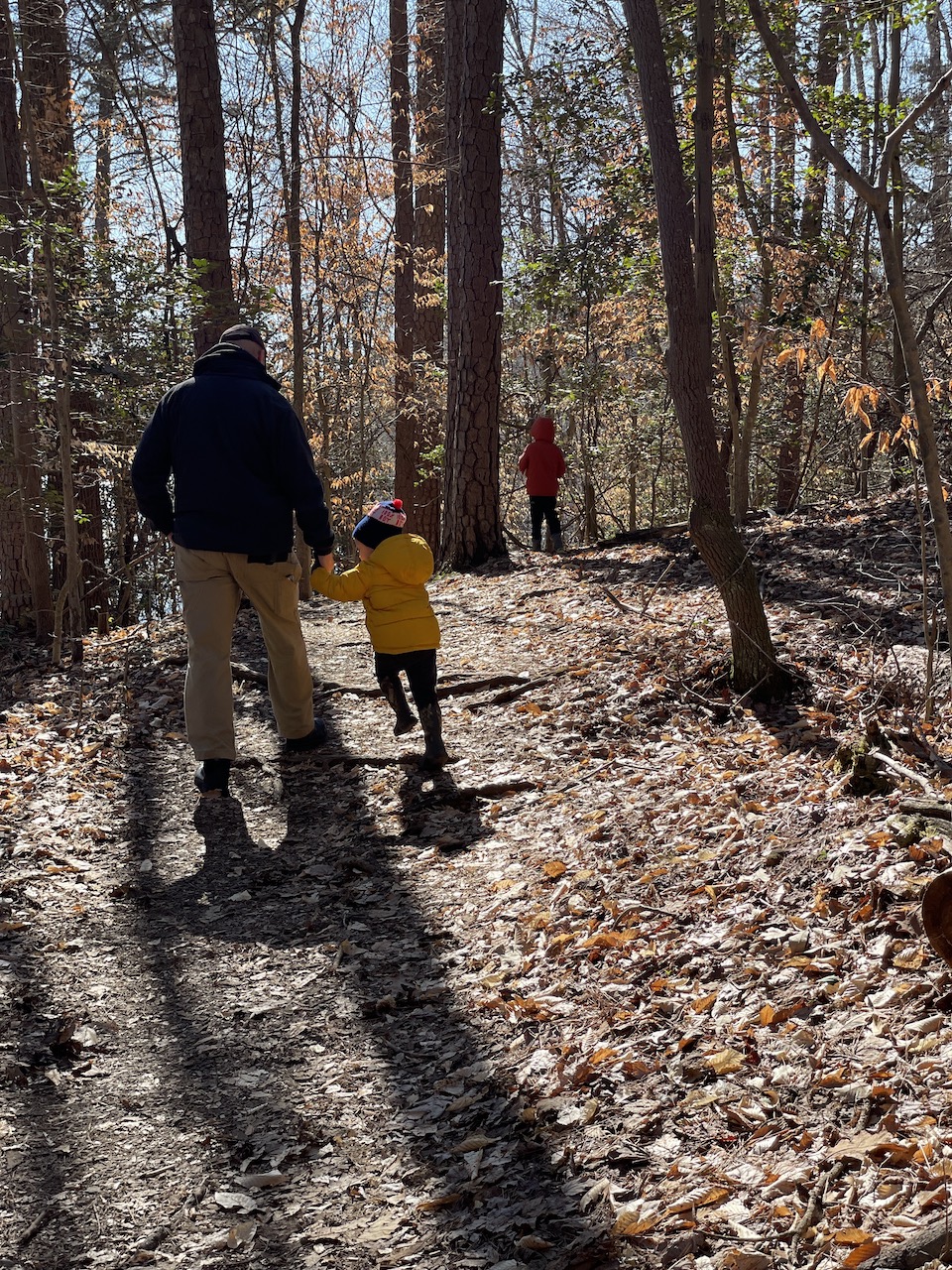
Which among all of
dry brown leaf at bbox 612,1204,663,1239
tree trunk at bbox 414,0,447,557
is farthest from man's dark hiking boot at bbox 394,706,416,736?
tree trunk at bbox 414,0,447,557

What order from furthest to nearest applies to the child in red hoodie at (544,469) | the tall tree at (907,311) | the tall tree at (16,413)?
the child in red hoodie at (544,469), the tall tree at (16,413), the tall tree at (907,311)

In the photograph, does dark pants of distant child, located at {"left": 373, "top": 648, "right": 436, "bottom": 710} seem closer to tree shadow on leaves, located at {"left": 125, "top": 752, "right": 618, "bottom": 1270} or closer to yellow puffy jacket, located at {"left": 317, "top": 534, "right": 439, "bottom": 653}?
yellow puffy jacket, located at {"left": 317, "top": 534, "right": 439, "bottom": 653}

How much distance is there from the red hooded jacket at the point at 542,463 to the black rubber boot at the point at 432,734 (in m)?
7.64

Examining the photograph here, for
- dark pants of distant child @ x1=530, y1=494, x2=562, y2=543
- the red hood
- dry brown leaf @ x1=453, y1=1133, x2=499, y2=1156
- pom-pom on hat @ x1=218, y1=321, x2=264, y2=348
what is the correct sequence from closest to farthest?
dry brown leaf @ x1=453, y1=1133, x2=499, y2=1156, pom-pom on hat @ x1=218, y1=321, x2=264, y2=348, dark pants of distant child @ x1=530, y1=494, x2=562, y2=543, the red hood

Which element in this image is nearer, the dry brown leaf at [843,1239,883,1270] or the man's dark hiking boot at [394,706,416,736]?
the dry brown leaf at [843,1239,883,1270]

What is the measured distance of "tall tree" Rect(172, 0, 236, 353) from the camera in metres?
9.99

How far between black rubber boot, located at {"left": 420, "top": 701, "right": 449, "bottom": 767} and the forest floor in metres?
0.14

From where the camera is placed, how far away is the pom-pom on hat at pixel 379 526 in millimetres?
5738

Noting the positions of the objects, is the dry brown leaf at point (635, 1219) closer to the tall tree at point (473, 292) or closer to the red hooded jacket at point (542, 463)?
the tall tree at point (473, 292)

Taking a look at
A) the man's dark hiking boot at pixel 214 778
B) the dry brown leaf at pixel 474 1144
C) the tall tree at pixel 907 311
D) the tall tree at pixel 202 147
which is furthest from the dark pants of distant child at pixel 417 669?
the tall tree at pixel 202 147

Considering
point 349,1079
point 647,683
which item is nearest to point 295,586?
point 647,683

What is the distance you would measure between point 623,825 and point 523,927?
852 mm

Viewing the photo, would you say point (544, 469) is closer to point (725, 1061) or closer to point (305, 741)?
point (305, 741)

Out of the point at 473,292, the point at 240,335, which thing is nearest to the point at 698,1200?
the point at 240,335
